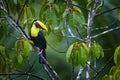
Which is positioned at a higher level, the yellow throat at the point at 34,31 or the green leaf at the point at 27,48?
the yellow throat at the point at 34,31

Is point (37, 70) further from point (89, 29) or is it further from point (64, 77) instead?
point (89, 29)

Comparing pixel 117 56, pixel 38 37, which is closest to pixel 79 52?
pixel 117 56

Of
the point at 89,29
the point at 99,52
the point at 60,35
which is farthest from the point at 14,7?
the point at 99,52

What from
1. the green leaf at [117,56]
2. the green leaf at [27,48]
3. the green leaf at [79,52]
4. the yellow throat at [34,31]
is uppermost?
the yellow throat at [34,31]

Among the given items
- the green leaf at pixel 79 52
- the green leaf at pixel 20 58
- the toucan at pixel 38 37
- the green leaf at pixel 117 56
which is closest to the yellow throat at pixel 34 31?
the toucan at pixel 38 37

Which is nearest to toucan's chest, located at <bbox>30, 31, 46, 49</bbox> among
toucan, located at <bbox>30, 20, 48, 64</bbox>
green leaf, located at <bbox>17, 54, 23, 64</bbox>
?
toucan, located at <bbox>30, 20, 48, 64</bbox>

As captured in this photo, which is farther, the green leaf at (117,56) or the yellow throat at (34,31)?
the yellow throat at (34,31)

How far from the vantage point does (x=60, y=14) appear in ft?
8.25

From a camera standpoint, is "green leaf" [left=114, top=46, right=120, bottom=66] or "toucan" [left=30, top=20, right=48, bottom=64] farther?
"toucan" [left=30, top=20, right=48, bottom=64]

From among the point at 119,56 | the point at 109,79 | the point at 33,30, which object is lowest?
the point at 109,79

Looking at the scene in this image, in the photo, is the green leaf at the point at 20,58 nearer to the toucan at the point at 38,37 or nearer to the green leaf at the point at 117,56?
the toucan at the point at 38,37

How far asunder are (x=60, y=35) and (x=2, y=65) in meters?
0.57

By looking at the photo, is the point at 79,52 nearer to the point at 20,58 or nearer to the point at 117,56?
the point at 117,56

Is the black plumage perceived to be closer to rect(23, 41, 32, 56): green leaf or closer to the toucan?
the toucan
